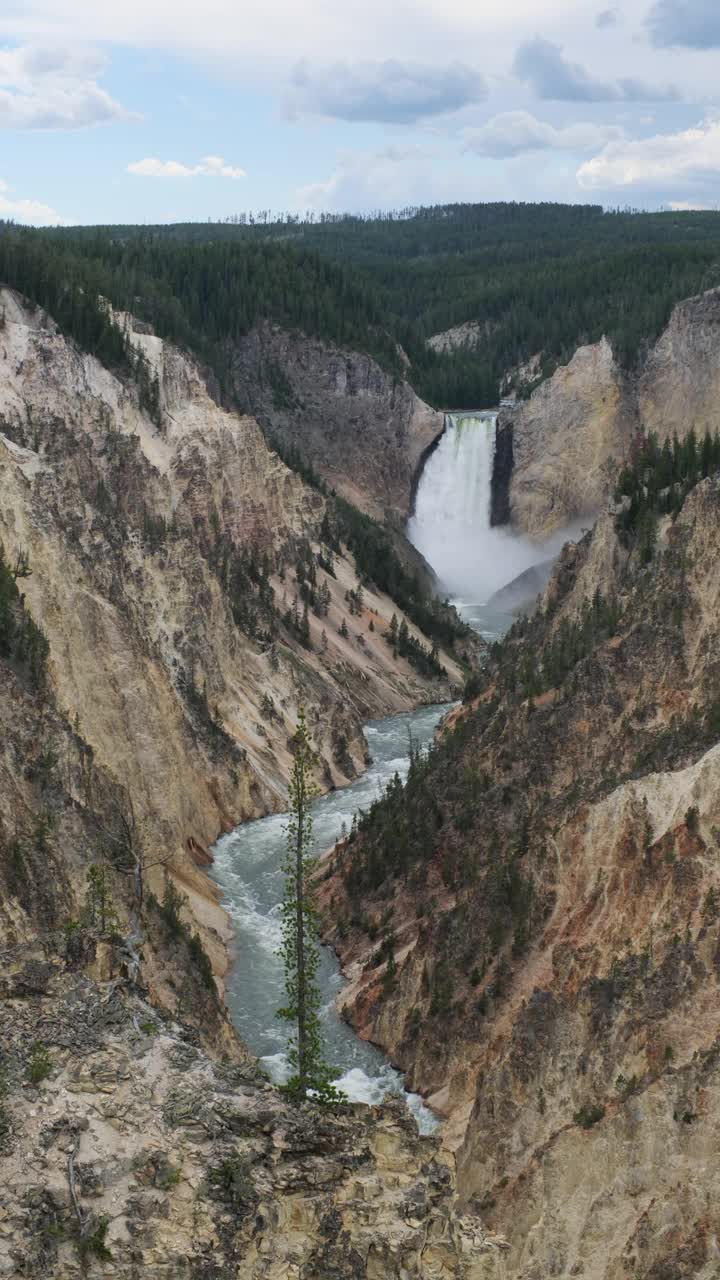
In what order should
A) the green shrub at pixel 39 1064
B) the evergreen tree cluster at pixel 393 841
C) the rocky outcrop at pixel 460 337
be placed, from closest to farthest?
1. the green shrub at pixel 39 1064
2. the evergreen tree cluster at pixel 393 841
3. the rocky outcrop at pixel 460 337

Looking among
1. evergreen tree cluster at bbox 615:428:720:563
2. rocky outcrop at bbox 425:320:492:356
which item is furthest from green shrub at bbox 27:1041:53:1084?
rocky outcrop at bbox 425:320:492:356

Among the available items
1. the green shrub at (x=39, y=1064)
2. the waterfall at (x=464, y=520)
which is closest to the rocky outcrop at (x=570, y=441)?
the waterfall at (x=464, y=520)

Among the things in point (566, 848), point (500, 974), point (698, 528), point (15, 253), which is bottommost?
point (500, 974)

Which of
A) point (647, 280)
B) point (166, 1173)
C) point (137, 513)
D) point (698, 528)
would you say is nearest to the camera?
point (166, 1173)

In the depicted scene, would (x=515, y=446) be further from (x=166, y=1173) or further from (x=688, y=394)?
(x=166, y=1173)

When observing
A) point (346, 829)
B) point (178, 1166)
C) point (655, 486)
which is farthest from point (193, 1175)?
point (655, 486)

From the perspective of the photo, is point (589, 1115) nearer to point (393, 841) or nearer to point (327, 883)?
point (393, 841)

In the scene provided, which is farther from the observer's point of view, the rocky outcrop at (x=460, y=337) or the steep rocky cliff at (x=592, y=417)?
the rocky outcrop at (x=460, y=337)

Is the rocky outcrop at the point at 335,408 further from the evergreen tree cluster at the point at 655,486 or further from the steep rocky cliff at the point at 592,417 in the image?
the evergreen tree cluster at the point at 655,486

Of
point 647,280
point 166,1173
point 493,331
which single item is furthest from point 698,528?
point 493,331
